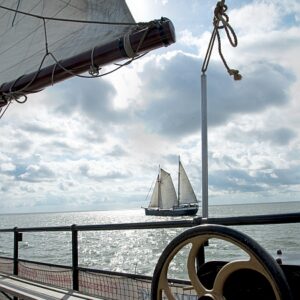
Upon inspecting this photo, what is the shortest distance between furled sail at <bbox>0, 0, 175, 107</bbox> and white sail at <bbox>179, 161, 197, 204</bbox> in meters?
64.6

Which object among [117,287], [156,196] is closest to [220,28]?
[117,287]

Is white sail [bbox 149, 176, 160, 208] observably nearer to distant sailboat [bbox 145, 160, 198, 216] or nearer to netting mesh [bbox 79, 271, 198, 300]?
distant sailboat [bbox 145, 160, 198, 216]

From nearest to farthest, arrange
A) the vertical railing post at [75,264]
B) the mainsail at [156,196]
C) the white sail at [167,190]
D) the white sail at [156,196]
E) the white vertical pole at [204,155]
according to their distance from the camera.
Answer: the white vertical pole at [204,155]
the vertical railing post at [75,264]
the white sail at [167,190]
the mainsail at [156,196]
the white sail at [156,196]

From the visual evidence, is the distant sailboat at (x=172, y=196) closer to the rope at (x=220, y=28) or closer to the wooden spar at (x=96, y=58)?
the wooden spar at (x=96, y=58)

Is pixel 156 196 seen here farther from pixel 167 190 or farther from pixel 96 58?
pixel 96 58

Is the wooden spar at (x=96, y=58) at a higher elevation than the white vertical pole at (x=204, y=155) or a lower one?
higher

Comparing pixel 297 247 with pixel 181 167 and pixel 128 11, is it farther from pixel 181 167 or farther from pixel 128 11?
pixel 181 167

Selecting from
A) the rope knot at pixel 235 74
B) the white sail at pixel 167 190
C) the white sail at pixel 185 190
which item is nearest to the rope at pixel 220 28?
the rope knot at pixel 235 74

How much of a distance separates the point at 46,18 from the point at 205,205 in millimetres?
3319

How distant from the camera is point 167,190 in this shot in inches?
2911

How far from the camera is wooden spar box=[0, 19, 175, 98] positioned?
3.62 m

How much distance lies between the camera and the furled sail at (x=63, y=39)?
3.83 meters

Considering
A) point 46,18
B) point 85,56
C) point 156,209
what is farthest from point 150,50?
point 156,209

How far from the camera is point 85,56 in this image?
4.14 m
